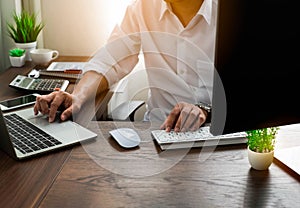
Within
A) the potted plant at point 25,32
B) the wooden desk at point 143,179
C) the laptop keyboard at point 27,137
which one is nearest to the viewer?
the wooden desk at point 143,179

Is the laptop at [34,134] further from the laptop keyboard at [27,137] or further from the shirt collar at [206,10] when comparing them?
the shirt collar at [206,10]

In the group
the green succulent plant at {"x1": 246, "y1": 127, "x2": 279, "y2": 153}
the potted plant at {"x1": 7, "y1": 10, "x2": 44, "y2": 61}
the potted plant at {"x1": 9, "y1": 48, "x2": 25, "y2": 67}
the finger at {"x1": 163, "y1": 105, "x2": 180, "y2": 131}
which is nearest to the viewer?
the green succulent plant at {"x1": 246, "y1": 127, "x2": 279, "y2": 153}

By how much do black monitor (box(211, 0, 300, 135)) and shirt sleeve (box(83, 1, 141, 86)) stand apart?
0.90 metres

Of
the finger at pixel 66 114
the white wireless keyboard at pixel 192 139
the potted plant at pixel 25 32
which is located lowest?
the potted plant at pixel 25 32

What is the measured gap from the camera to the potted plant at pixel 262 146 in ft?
3.21

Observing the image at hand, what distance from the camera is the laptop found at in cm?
105

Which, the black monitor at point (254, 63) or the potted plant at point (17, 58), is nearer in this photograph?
the black monitor at point (254, 63)

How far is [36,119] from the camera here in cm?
128

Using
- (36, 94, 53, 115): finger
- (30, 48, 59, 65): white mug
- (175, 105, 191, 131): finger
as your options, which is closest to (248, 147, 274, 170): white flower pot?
(175, 105, 191, 131): finger

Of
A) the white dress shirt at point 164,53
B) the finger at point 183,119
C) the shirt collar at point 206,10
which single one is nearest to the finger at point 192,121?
the finger at point 183,119

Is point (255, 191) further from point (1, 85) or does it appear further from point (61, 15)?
point (61, 15)

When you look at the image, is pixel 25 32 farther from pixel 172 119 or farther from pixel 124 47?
pixel 172 119

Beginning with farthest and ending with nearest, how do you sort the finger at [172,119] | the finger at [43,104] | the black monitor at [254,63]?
the finger at [43,104] → the finger at [172,119] → the black monitor at [254,63]

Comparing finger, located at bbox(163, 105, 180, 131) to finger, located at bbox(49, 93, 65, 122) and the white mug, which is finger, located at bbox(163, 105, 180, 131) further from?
the white mug
